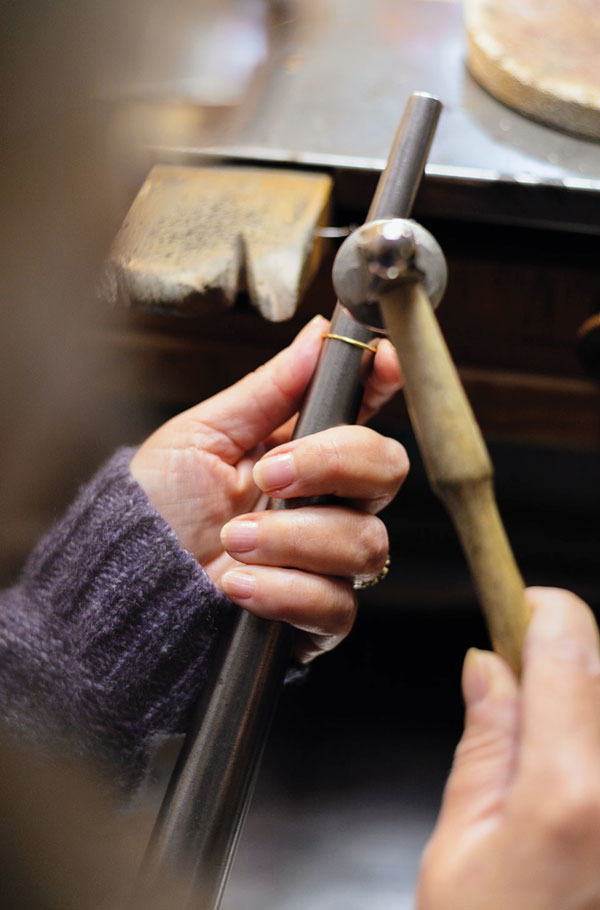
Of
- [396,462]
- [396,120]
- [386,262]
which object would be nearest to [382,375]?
[396,462]

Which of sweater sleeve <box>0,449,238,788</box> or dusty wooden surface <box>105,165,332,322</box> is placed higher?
dusty wooden surface <box>105,165,332,322</box>

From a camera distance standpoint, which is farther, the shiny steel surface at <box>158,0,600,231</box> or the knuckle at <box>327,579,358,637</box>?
the shiny steel surface at <box>158,0,600,231</box>

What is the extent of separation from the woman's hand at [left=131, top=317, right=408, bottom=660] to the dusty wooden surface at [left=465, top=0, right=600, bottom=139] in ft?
1.06

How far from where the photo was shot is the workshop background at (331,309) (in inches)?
15.9

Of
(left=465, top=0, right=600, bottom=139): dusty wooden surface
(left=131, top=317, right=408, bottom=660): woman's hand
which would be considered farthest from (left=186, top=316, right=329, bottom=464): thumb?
(left=465, top=0, right=600, bottom=139): dusty wooden surface

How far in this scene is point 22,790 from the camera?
17 cm

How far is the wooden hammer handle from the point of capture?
186mm

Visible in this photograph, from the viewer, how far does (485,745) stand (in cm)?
19

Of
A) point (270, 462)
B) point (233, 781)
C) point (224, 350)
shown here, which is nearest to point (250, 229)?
point (224, 350)

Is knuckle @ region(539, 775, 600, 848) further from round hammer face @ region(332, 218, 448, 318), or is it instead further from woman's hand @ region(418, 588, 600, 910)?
round hammer face @ region(332, 218, 448, 318)

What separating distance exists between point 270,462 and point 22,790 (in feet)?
0.50

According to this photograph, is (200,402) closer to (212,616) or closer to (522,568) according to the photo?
(212,616)

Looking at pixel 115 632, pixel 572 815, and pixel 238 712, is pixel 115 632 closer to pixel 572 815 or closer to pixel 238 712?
pixel 238 712

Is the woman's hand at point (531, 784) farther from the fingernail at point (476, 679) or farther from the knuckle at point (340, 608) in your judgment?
the knuckle at point (340, 608)
